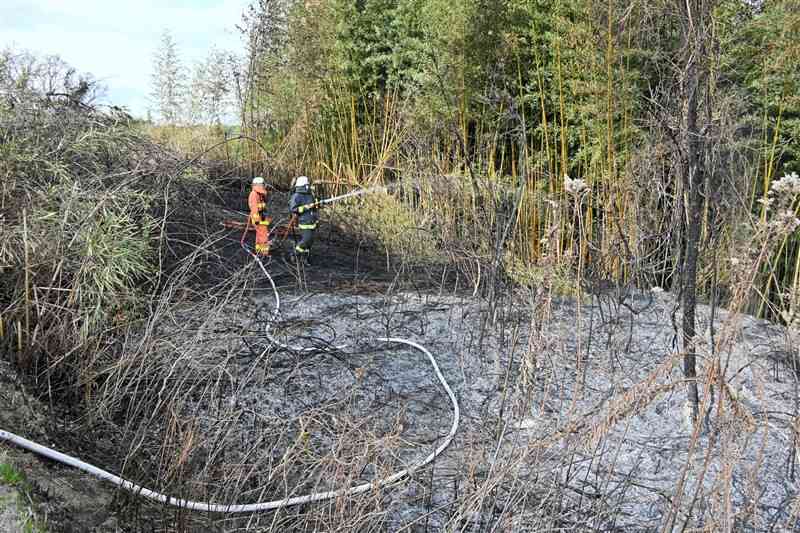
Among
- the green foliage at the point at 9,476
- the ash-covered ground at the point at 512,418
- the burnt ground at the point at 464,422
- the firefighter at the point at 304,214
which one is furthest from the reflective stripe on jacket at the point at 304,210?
the green foliage at the point at 9,476

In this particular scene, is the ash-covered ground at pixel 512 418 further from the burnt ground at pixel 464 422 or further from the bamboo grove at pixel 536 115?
the bamboo grove at pixel 536 115

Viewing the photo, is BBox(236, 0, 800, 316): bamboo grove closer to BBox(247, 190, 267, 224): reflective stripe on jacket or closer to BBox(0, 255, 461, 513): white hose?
Result: BBox(0, 255, 461, 513): white hose

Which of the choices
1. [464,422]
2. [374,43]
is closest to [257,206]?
[464,422]

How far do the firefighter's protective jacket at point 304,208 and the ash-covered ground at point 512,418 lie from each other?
91cm

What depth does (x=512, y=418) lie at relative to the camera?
133 inches

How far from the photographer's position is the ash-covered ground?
2129mm

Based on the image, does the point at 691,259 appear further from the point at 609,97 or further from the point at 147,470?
the point at 609,97

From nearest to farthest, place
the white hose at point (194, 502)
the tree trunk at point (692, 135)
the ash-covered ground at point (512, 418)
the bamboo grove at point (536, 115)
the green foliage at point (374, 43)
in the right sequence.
Answer: the ash-covered ground at point (512, 418), the white hose at point (194, 502), the tree trunk at point (692, 135), the bamboo grove at point (536, 115), the green foliage at point (374, 43)

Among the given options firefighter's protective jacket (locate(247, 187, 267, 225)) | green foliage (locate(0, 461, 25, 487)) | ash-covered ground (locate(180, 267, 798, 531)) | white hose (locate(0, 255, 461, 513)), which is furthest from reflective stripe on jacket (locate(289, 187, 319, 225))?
green foliage (locate(0, 461, 25, 487))

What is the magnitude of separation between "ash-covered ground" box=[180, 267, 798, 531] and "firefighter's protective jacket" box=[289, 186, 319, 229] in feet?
2.99

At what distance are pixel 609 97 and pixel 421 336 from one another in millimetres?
3045

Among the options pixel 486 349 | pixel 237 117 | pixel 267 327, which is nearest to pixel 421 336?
pixel 486 349

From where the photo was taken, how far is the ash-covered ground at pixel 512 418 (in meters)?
2.13

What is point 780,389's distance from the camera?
3.96 meters
